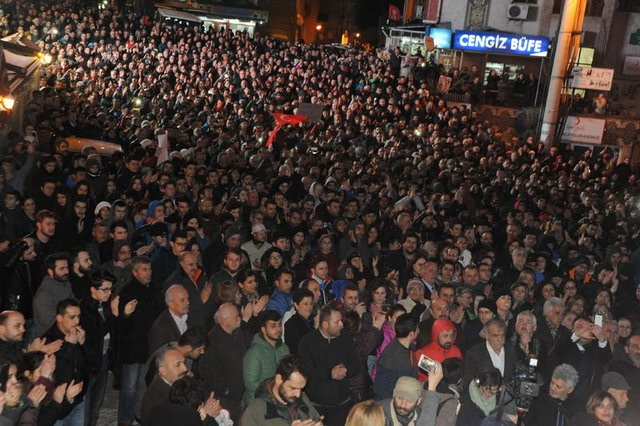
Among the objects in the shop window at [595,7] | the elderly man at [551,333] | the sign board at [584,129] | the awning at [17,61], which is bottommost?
the sign board at [584,129]

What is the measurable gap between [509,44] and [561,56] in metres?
4.61

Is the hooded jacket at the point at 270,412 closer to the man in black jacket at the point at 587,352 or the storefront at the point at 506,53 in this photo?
the man in black jacket at the point at 587,352

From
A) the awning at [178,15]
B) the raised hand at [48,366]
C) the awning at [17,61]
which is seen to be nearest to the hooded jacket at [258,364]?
the raised hand at [48,366]

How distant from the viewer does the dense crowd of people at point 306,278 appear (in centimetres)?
486

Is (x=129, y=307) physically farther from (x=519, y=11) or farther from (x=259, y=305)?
(x=519, y=11)

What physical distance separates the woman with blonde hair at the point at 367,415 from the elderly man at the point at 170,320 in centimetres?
195

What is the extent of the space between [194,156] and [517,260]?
6.47 m

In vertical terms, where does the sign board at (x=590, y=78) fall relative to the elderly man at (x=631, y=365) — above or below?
above

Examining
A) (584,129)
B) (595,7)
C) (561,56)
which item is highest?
(595,7)

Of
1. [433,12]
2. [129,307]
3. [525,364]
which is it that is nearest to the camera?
[129,307]

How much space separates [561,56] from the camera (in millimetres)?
21312

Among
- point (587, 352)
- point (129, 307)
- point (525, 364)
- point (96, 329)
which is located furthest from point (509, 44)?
point (96, 329)

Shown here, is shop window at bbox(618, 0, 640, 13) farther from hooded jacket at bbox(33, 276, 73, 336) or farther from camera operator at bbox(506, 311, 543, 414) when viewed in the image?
hooded jacket at bbox(33, 276, 73, 336)

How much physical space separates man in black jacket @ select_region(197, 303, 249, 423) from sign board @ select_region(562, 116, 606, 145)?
61.1 ft
